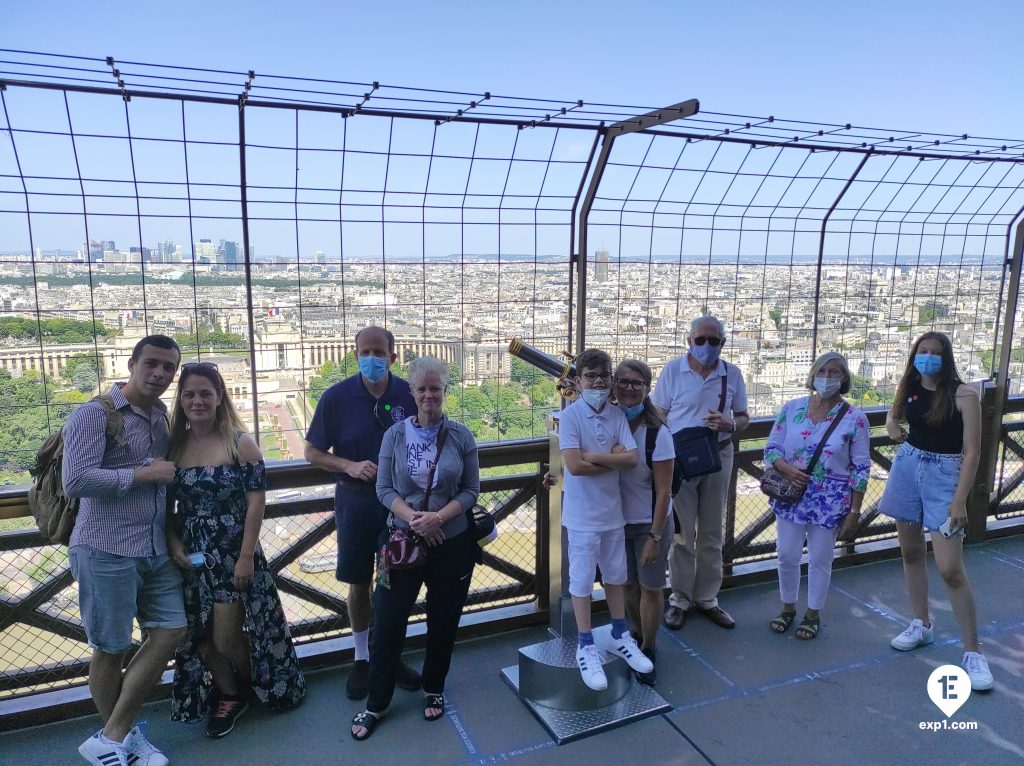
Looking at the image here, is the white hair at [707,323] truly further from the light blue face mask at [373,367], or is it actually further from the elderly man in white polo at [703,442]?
the light blue face mask at [373,367]

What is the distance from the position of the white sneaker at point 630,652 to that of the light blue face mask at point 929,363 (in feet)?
5.73

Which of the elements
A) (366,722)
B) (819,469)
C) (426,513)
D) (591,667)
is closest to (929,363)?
(819,469)

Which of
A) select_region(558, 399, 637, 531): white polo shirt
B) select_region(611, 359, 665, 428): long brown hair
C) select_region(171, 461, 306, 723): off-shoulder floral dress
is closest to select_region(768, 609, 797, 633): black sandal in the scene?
select_region(558, 399, 637, 531): white polo shirt

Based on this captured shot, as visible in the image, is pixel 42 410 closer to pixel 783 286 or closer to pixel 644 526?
pixel 644 526

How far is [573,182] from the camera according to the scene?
3387 millimetres

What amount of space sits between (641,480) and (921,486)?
132 centimetres

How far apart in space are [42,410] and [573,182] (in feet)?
7.96

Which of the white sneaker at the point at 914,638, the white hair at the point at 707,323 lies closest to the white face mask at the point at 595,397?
the white hair at the point at 707,323

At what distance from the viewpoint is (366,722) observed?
8.95 ft

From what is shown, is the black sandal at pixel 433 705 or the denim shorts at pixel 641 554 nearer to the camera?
the black sandal at pixel 433 705

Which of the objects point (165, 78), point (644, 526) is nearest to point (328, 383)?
point (165, 78)

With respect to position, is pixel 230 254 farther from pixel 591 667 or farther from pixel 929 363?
pixel 929 363

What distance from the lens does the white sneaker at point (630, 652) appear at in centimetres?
295

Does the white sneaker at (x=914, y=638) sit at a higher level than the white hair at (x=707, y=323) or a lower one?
lower
